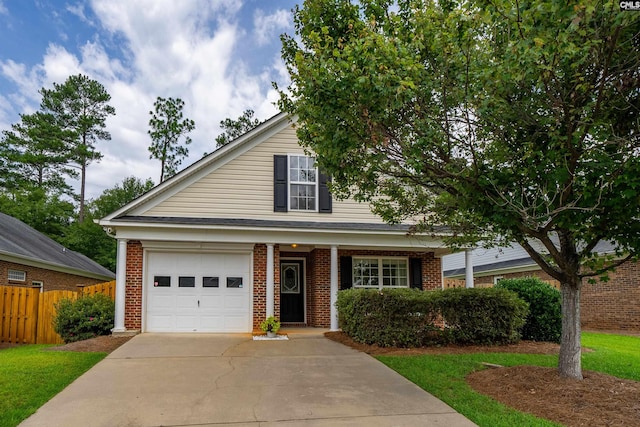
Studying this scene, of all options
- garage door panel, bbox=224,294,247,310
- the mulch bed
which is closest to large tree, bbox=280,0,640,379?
the mulch bed

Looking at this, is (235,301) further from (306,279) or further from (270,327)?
(306,279)

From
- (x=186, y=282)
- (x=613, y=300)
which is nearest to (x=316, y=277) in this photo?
(x=186, y=282)

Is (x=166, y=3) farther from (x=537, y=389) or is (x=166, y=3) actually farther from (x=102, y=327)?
(x=537, y=389)

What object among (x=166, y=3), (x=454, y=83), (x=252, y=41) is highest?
(x=252, y=41)

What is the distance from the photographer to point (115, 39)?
1769 centimetres

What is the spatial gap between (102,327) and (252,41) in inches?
419

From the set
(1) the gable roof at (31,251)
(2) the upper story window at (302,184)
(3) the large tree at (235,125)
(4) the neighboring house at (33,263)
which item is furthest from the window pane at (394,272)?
(3) the large tree at (235,125)

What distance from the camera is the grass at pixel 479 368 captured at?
17.4 feet

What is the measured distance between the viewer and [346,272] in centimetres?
1377

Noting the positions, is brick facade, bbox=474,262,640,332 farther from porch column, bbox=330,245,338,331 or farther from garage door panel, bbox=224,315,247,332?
garage door panel, bbox=224,315,247,332

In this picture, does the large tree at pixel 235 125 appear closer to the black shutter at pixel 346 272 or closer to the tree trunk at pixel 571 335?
the black shutter at pixel 346 272

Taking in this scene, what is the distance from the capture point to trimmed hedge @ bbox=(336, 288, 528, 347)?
9.82m

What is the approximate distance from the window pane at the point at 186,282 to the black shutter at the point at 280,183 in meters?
3.03

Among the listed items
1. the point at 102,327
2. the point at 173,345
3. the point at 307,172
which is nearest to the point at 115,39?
the point at 307,172
